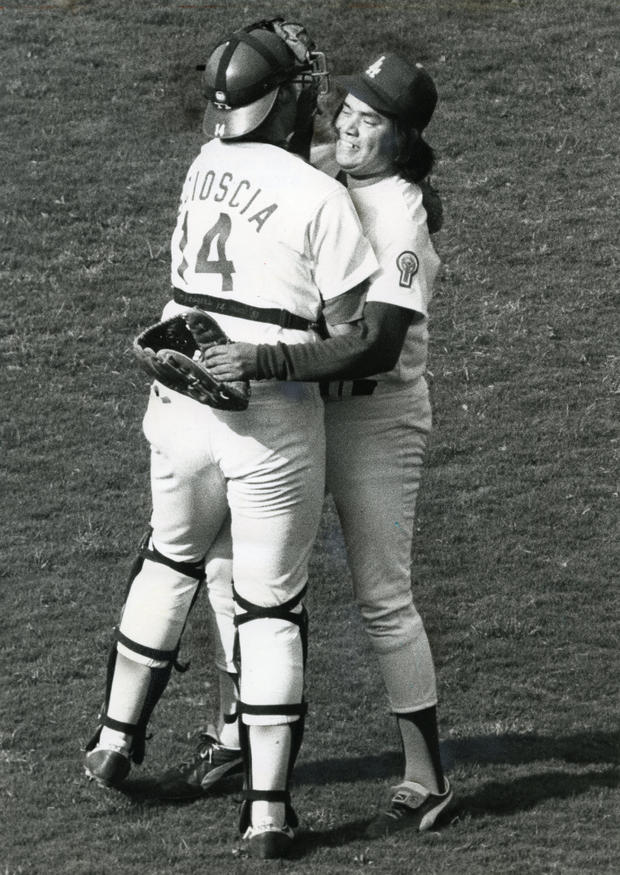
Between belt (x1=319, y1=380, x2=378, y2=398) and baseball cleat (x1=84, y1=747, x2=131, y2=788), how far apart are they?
4.26 ft

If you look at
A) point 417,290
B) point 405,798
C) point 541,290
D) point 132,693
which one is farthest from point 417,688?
point 541,290

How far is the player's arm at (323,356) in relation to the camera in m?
4.56

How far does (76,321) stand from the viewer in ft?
30.3

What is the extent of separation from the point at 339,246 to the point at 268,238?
20 centimetres

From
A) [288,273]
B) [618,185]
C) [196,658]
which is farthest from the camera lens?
[618,185]

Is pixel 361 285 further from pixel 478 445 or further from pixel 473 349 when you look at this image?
pixel 473 349

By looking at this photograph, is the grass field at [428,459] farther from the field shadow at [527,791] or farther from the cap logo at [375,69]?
the cap logo at [375,69]

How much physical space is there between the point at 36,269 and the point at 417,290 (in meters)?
5.38

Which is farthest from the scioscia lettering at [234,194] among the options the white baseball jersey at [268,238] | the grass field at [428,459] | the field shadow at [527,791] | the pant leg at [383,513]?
the field shadow at [527,791]

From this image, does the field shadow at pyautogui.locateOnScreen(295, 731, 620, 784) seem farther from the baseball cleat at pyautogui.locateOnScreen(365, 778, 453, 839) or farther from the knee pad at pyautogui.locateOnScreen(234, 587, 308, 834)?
the knee pad at pyautogui.locateOnScreen(234, 587, 308, 834)

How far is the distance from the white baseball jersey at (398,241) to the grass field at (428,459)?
1508mm

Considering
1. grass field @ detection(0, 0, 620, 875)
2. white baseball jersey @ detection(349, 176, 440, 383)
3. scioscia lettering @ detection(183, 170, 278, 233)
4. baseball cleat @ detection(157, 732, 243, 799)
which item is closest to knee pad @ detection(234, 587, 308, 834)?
grass field @ detection(0, 0, 620, 875)

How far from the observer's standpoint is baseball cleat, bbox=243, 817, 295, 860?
471 cm

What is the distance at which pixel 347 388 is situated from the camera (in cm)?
493
